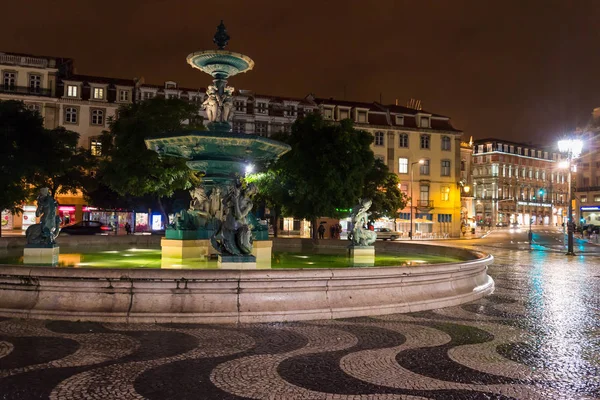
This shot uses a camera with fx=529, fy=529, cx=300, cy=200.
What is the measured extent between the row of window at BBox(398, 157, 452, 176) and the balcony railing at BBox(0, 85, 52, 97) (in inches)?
1528

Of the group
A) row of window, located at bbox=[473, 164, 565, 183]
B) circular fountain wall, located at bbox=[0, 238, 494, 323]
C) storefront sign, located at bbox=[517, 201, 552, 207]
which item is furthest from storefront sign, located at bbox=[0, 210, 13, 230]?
storefront sign, located at bbox=[517, 201, 552, 207]

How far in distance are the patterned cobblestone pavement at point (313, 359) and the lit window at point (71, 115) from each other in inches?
1922

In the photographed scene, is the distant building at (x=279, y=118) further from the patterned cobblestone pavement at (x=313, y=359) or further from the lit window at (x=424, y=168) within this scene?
the patterned cobblestone pavement at (x=313, y=359)

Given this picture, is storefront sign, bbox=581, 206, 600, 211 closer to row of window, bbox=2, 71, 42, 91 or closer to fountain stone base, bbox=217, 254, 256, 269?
row of window, bbox=2, 71, 42, 91

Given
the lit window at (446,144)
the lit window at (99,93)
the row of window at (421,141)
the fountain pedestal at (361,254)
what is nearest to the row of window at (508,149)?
the lit window at (446,144)

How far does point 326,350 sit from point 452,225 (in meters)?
60.9

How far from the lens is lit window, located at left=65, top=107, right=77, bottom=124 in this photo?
172 feet

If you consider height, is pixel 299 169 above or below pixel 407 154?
below

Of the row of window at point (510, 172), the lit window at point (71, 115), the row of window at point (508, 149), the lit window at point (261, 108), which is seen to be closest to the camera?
the lit window at point (71, 115)

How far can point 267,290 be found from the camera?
868 cm

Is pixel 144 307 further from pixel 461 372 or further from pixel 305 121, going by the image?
pixel 305 121

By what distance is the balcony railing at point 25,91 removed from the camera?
1965 inches

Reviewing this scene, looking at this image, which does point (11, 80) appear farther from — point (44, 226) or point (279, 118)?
point (44, 226)

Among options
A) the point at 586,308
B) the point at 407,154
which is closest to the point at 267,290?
the point at 586,308
